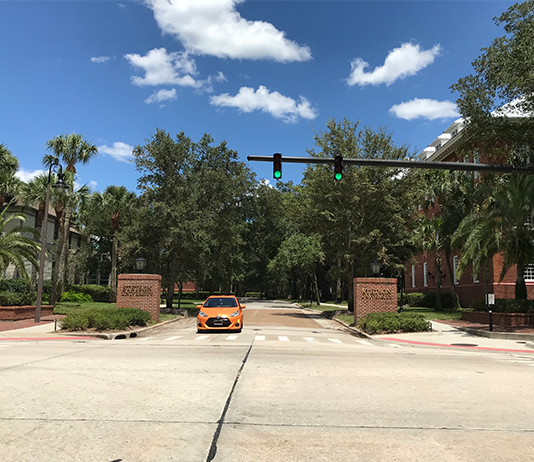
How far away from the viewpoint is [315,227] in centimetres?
3512

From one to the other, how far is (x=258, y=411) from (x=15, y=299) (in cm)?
2322

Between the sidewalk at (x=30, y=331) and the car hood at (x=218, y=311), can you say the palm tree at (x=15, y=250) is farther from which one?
the car hood at (x=218, y=311)

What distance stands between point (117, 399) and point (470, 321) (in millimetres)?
24725

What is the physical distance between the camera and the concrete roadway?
14.7 ft

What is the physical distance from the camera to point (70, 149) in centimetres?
3403

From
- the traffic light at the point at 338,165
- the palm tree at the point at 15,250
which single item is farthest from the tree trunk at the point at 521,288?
the palm tree at the point at 15,250

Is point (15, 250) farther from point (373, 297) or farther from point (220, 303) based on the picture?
point (373, 297)

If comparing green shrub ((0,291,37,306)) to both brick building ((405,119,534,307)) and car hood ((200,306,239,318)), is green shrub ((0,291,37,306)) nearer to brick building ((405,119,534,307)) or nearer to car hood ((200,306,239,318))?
car hood ((200,306,239,318))

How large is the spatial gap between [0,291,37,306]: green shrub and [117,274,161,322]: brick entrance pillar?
16.9ft

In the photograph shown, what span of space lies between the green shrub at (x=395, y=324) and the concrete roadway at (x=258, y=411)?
394 inches

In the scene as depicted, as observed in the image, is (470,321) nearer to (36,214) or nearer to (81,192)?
(81,192)

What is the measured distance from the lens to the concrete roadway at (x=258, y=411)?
4488 millimetres

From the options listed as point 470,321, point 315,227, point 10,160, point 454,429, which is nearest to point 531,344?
point 470,321

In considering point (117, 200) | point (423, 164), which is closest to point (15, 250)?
point (117, 200)
